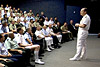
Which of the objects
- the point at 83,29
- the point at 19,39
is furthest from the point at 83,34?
the point at 19,39

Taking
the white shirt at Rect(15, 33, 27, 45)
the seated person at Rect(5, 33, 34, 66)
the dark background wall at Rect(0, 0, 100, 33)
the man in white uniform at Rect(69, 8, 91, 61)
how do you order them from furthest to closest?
the dark background wall at Rect(0, 0, 100, 33) → the man in white uniform at Rect(69, 8, 91, 61) → the white shirt at Rect(15, 33, 27, 45) → the seated person at Rect(5, 33, 34, 66)

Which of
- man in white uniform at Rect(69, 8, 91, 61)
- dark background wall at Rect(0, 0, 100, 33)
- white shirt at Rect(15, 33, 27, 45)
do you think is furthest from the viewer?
dark background wall at Rect(0, 0, 100, 33)

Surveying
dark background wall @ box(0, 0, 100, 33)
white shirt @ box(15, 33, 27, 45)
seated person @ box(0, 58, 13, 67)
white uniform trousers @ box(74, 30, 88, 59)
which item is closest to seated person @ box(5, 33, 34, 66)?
white shirt @ box(15, 33, 27, 45)

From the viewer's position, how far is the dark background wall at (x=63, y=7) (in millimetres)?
12023

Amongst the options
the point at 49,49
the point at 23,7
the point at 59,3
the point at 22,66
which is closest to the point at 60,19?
the point at 59,3

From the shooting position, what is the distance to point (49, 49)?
249 inches

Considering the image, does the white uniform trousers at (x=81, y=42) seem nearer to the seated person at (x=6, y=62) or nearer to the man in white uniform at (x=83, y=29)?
the man in white uniform at (x=83, y=29)

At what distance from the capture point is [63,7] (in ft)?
39.8

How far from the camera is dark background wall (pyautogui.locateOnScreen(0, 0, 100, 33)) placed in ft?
39.4

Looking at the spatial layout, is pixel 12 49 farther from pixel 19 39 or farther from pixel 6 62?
pixel 6 62

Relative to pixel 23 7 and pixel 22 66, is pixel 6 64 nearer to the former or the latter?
pixel 22 66

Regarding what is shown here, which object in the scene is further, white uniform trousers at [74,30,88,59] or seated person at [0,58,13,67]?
white uniform trousers at [74,30,88,59]

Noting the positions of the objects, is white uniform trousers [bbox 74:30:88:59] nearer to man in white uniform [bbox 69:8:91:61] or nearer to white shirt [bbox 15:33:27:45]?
man in white uniform [bbox 69:8:91:61]

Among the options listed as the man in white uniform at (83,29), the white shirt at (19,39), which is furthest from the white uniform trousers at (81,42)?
the white shirt at (19,39)
